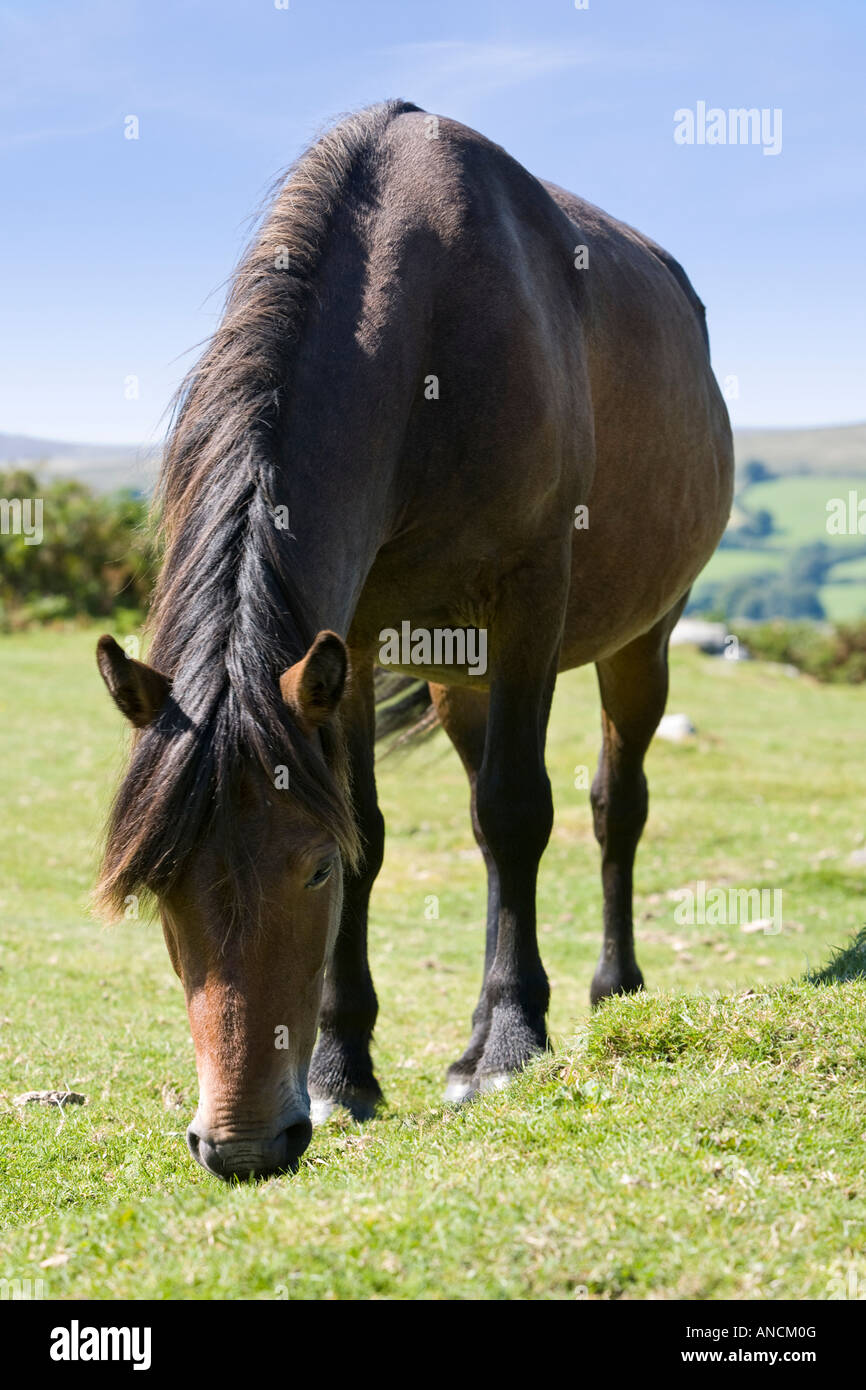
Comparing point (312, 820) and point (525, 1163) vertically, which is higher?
point (312, 820)

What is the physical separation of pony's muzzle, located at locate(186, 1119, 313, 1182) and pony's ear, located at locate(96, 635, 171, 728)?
1.23 metres

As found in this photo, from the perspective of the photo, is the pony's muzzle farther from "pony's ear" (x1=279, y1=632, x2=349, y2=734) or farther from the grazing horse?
"pony's ear" (x1=279, y1=632, x2=349, y2=734)

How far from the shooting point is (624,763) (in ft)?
28.7

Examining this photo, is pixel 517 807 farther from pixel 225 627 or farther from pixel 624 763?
pixel 624 763

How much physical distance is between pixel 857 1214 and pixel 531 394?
11.5 ft

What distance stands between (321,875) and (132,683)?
0.84m

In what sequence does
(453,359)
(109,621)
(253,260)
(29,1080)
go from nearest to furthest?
1. (253,260)
2. (453,359)
3. (29,1080)
4. (109,621)

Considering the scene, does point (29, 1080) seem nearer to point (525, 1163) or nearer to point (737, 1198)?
point (525, 1163)

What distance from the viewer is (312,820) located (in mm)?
4113

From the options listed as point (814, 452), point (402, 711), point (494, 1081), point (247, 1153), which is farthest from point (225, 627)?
point (814, 452)

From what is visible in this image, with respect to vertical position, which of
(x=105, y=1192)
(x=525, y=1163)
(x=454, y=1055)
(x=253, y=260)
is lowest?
(x=454, y=1055)

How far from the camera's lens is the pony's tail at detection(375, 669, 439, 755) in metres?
8.51
